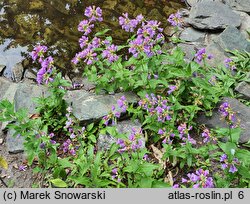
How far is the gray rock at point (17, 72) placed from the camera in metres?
5.29

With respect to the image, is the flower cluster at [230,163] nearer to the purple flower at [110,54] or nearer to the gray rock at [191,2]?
the purple flower at [110,54]

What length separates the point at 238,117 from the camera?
428 centimetres

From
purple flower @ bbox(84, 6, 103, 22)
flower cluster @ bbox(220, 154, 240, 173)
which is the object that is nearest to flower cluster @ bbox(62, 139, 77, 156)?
purple flower @ bbox(84, 6, 103, 22)

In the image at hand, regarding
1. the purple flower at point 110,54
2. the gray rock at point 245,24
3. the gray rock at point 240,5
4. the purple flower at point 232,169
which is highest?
the purple flower at point 110,54

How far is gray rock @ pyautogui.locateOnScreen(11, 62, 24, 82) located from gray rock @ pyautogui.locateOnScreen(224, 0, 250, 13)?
11.9ft

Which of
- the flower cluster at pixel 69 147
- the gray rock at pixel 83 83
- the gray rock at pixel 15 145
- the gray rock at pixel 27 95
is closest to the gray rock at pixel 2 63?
the gray rock at pixel 27 95

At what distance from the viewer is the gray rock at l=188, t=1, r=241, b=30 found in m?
6.07

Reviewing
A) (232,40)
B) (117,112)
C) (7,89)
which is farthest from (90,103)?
(232,40)

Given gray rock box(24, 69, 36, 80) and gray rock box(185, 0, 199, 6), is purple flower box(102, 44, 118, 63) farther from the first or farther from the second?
gray rock box(185, 0, 199, 6)

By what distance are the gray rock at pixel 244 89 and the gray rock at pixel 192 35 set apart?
136 centimetres

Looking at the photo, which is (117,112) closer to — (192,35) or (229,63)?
(229,63)

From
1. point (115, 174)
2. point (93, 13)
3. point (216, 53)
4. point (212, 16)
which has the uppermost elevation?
point (93, 13)

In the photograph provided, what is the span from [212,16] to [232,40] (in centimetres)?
80
